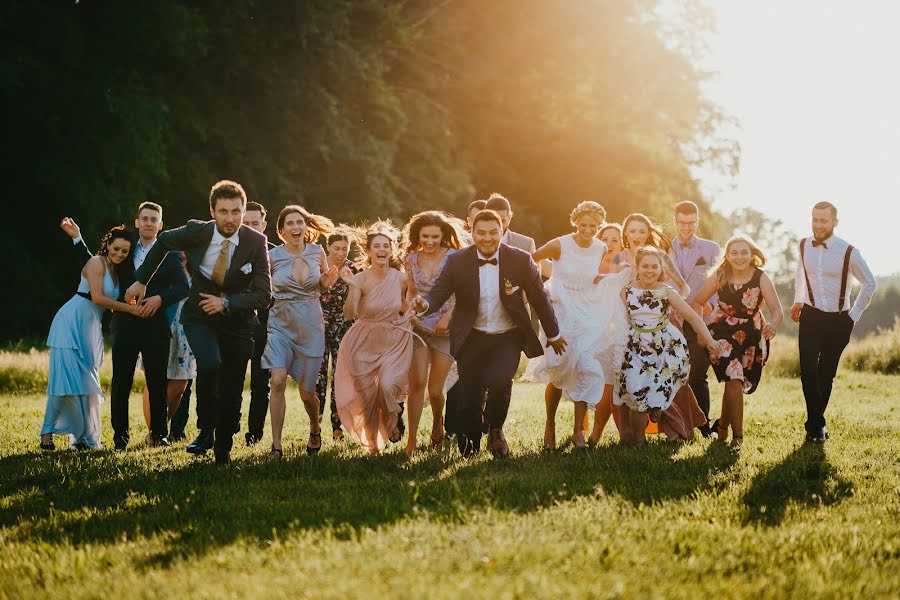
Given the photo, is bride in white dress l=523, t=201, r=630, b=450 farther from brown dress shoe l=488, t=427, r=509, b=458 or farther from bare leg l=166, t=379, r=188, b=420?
bare leg l=166, t=379, r=188, b=420

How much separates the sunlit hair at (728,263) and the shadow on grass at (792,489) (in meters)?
2.17

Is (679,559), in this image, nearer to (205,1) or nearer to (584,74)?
(205,1)

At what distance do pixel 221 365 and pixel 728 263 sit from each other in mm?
5154

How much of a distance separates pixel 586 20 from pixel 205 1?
47.5 ft

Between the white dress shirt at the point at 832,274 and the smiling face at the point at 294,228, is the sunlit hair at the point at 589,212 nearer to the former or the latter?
the white dress shirt at the point at 832,274

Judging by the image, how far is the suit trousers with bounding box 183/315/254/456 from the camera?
8445 millimetres

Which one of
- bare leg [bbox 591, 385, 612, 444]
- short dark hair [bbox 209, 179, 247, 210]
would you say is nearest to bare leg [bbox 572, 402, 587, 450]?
bare leg [bbox 591, 385, 612, 444]

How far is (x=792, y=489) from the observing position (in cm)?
737

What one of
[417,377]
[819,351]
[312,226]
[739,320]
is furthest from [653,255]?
[312,226]

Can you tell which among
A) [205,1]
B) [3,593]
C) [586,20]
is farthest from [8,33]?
[3,593]

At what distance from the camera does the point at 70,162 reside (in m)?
25.7

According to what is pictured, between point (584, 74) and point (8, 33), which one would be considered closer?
point (8, 33)

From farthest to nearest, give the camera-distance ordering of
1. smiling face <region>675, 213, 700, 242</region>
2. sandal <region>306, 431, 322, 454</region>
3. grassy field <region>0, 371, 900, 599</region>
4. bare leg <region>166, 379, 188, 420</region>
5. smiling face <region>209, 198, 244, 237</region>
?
smiling face <region>675, 213, 700, 242</region> → bare leg <region>166, 379, 188, 420</region> → sandal <region>306, 431, 322, 454</region> → smiling face <region>209, 198, 244, 237</region> → grassy field <region>0, 371, 900, 599</region>

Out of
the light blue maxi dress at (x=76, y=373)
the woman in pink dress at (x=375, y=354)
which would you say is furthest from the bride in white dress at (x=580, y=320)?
the light blue maxi dress at (x=76, y=373)
